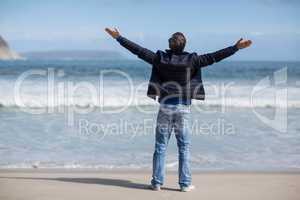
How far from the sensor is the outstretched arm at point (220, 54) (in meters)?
4.94

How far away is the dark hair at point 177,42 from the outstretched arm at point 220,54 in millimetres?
197

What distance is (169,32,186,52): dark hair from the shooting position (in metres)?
4.98

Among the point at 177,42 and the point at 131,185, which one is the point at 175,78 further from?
the point at 131,185

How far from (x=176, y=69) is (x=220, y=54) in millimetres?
407

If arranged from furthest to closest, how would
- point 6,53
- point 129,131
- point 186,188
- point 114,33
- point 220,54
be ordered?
point 6,53 < point 129,131 < point 186,188 < point 114,33 < point 220,54

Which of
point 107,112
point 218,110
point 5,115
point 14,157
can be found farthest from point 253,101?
point 14,157

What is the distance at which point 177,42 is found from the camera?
197 inches

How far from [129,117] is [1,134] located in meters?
3.89

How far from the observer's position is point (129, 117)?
13.3 m

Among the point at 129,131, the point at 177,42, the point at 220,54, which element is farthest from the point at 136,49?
the point at 129,131

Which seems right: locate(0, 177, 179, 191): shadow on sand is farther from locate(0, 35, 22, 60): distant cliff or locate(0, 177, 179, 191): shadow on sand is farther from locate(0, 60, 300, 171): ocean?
locate(0, 35, 22, 60): distant cliff

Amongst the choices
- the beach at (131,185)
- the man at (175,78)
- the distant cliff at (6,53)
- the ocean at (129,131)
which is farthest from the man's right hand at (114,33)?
the distant cliff at (6,53)

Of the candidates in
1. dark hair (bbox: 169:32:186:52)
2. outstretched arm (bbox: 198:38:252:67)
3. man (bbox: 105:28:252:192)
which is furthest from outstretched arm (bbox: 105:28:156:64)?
outstretched arm (bbox: 198:38:252:67)

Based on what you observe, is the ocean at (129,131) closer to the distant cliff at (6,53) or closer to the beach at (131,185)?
the beach at (131,185)
